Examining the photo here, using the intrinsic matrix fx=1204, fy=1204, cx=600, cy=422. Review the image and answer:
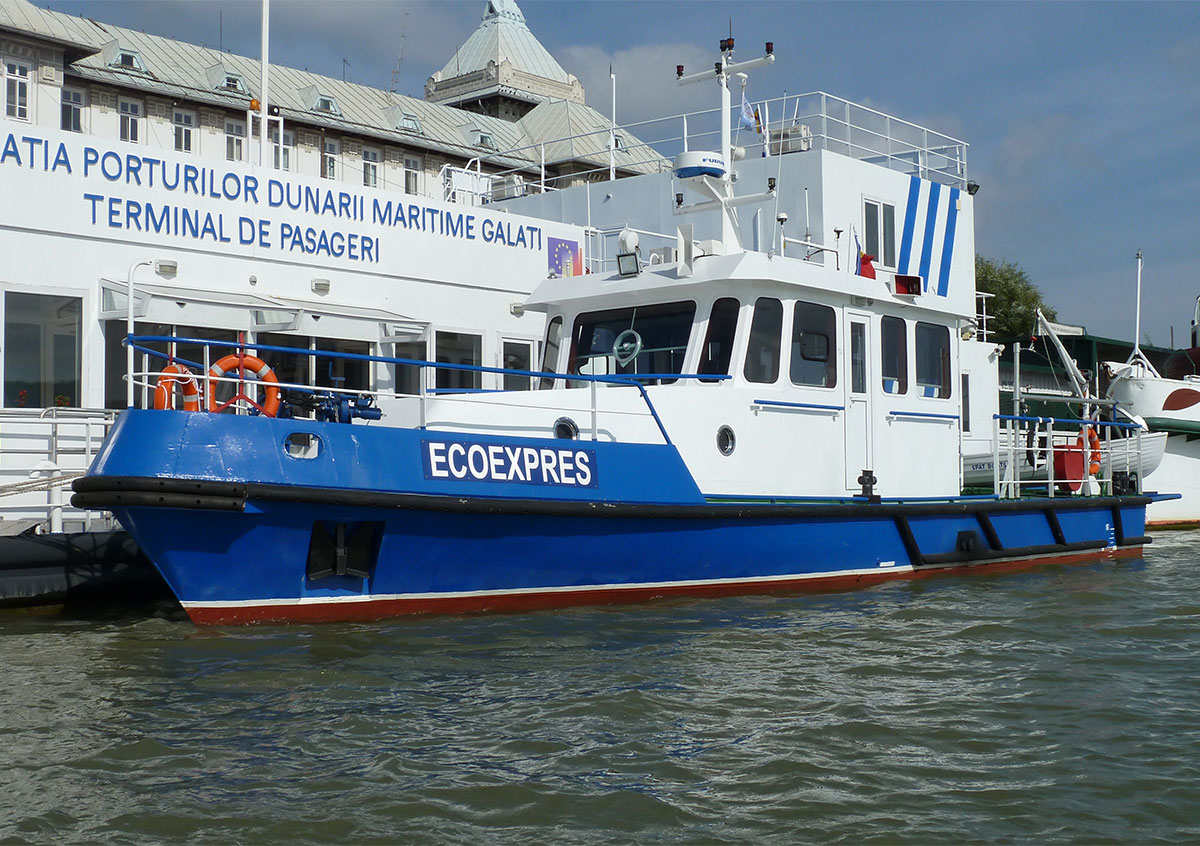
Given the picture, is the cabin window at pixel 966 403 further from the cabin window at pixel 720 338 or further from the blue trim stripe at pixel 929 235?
the cabin window at pixel 720 338

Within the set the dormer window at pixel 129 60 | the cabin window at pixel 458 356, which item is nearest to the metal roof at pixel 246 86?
the dormer window at pixel 129 60

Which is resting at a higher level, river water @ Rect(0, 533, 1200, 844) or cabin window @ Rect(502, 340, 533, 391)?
cabin window @ Rect(502, 340, 533, 391)

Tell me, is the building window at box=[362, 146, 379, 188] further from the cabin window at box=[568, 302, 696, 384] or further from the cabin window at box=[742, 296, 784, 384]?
the cabin window at box=[742, 296, 784, 384]

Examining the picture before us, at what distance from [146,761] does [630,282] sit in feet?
16.7

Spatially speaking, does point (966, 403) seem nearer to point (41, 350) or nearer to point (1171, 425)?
point (1171, 425)

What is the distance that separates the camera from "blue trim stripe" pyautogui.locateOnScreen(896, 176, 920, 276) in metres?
13.0

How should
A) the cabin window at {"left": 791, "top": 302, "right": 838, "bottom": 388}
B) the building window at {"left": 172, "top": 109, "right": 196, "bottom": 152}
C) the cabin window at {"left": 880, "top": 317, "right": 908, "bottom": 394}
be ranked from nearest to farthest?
the cabin window at {"left": 791, "top": 302, "right": 838, "bottom": 388}, the cabin window at {"left": 880, "top": 317, "right": 908, "bottom": 394}, the building window at {"left": 172, "top": 109, "right": 196, "bottom": 152}

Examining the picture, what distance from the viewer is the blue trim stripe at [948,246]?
44.7ft

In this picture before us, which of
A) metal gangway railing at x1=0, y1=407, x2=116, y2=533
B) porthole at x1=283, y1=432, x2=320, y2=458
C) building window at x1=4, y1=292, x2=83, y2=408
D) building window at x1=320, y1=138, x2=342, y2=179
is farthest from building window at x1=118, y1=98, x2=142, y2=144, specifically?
porthole at x1=283, y1=432, x2=320, y2=458

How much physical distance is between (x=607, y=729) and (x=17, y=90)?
3322 cm

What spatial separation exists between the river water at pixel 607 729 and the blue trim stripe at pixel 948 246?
21.4 feet

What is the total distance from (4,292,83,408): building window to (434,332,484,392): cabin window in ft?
12.1

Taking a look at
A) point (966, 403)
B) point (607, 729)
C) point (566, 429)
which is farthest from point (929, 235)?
point (607, 729)

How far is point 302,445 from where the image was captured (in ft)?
21.8
